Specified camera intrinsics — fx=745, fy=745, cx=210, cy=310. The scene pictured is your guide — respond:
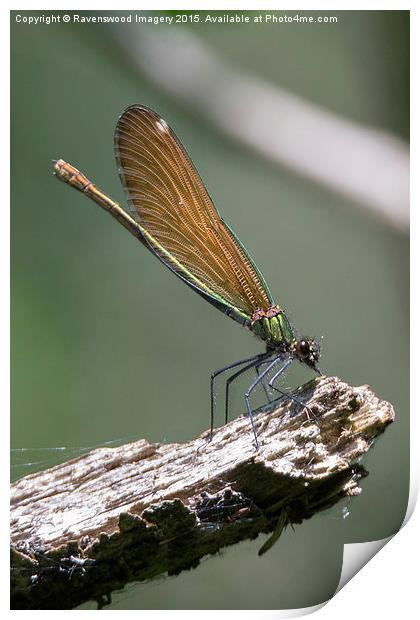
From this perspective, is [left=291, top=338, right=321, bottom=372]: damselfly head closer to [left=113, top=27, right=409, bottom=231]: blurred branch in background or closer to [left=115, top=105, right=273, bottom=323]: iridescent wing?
[left=115, top=105, right=273, bottom=323]: iridescent wing

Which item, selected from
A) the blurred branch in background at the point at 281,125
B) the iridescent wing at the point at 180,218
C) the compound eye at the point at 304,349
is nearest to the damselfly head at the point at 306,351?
the compound eye at the point at 304,349

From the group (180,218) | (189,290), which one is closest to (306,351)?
(189,290)

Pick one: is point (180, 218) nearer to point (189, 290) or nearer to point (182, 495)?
point (189, 290)

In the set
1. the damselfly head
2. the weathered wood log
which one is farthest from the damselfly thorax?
the weathered wood log

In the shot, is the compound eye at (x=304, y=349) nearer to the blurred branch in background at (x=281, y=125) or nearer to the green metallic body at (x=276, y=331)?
the green metallic body at (x=276, y=331)

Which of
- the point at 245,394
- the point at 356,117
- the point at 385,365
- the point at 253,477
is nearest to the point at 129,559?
the point at 253,477
